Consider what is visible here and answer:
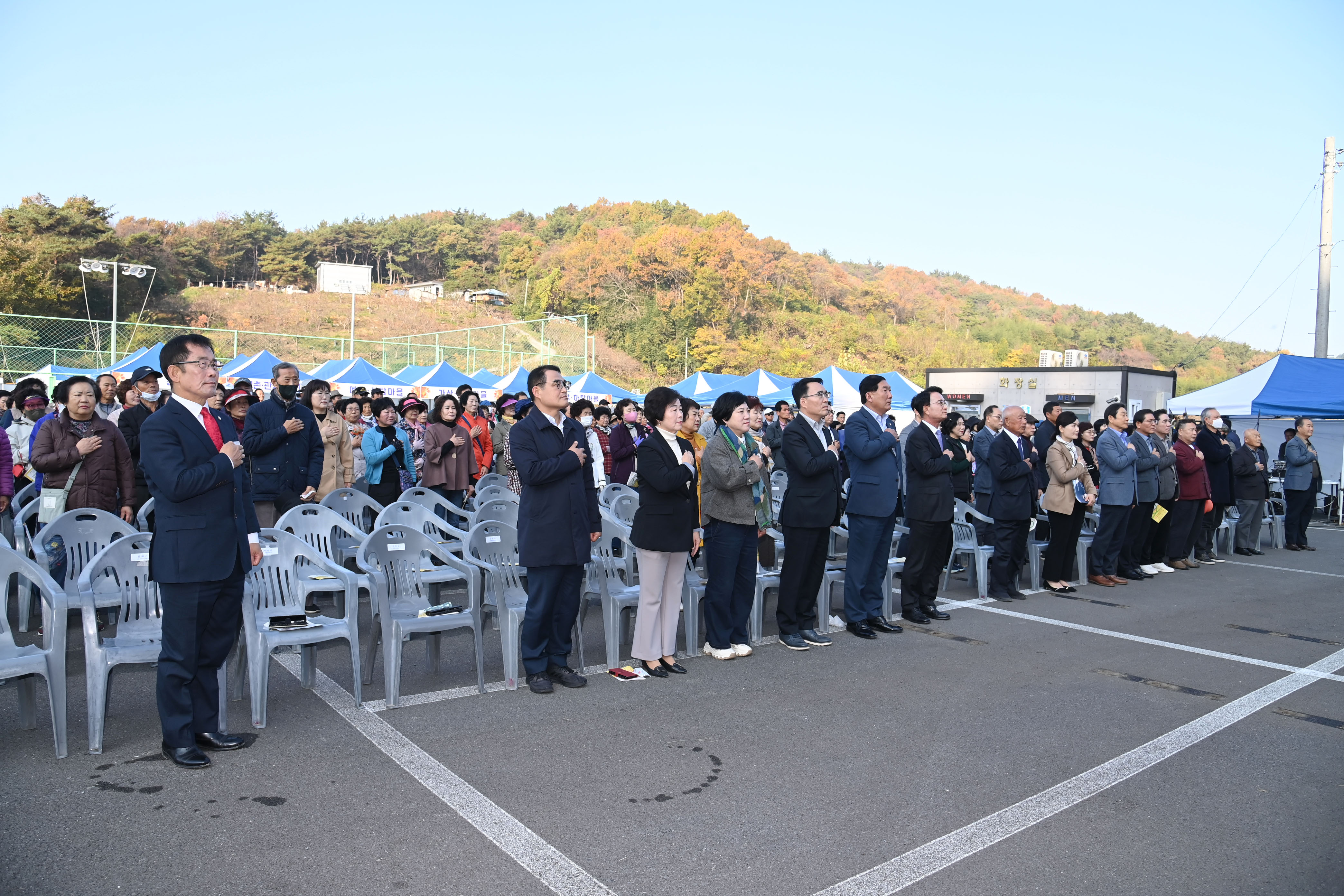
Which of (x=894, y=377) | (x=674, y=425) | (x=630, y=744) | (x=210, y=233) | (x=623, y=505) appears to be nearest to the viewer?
(x=630, y=744)

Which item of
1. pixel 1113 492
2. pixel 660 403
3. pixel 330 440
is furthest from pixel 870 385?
pixel 330 440

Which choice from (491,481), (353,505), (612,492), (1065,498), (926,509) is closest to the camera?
(926,509)

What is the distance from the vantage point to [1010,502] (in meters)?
8.37

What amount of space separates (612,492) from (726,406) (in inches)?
139

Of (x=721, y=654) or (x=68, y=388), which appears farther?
(x=68, y=388)

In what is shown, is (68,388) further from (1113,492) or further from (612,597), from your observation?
(1113,492)

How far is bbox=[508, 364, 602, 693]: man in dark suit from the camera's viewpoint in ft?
16.7

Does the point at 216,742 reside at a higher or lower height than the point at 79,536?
lower

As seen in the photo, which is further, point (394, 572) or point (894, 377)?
point (894, 377)

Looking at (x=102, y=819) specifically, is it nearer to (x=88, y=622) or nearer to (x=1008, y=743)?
(x=88, y=622)

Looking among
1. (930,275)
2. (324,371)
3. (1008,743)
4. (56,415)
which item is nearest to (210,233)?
(324,371)

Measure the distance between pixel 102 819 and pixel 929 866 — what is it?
3145mm

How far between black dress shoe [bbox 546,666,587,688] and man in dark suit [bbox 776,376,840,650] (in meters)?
1.78

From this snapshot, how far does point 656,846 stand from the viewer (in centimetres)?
335
